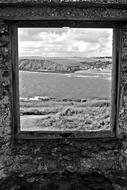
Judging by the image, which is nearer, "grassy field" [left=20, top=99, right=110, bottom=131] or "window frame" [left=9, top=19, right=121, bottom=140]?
"window frame" [left=9, top=19, right=121, bottom=140]

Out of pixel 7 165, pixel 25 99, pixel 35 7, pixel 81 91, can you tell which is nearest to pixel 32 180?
pixel 7 165

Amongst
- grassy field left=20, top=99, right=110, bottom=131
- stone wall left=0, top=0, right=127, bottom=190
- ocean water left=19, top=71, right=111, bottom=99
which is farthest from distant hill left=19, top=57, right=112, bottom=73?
stone wall left=0, top=0, right=127, bottom=190

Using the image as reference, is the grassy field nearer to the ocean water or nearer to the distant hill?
the ocean water

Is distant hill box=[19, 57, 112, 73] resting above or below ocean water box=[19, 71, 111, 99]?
above

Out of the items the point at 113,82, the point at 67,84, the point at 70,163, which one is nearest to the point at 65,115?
the point at 67,84

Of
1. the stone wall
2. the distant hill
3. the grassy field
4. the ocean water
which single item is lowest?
the stone wall

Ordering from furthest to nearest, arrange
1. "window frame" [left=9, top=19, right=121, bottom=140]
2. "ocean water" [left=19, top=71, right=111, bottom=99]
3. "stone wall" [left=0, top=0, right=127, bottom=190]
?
1. "ocean water" [left=19, top=71, right=111, bottom=99]
2. "stone wall" [left=0, top=0, right=127, bottom=190]
3. "window frame" [left=9, top=19, right=121, bottom=140]

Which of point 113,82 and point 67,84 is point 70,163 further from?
point 113,82

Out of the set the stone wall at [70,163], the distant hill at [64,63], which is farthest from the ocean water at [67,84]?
the stone wall at [70,163]
